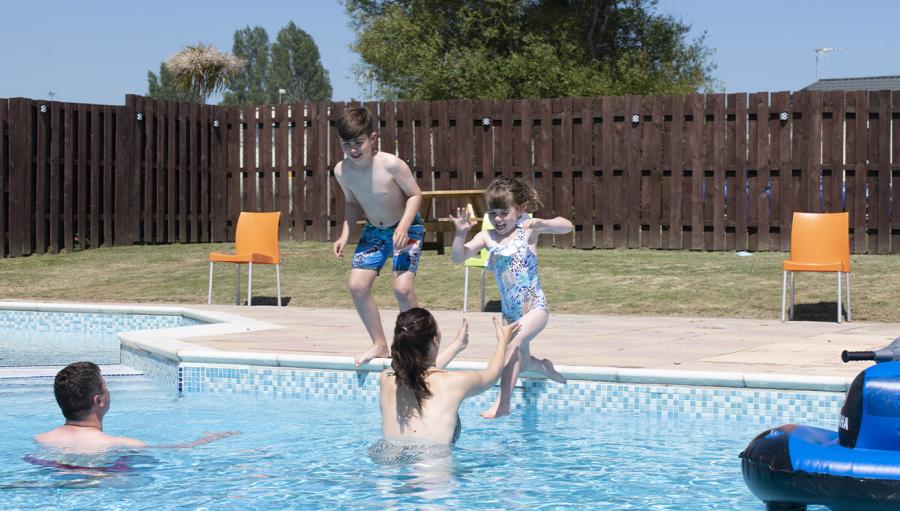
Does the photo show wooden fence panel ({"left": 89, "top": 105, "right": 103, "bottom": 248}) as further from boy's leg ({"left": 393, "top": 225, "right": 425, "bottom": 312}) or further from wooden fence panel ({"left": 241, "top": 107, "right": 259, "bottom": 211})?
boy's leg ({"left": 393, "top": 225, "right": 425, "bottom": 312})

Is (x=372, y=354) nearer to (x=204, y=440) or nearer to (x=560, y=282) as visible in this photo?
(x=204, y=440)

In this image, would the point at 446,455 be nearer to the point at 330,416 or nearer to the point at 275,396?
the point at 330,416

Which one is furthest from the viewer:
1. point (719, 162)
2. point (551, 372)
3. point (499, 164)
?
point (499, 164)

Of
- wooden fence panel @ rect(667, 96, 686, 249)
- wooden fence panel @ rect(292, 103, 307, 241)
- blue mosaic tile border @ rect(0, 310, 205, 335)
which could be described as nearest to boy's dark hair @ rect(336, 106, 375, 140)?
blue mosaic tile border @ rect(0, 310, 205, 335)

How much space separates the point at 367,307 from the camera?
6789 millimetres

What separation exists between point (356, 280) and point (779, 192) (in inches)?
370

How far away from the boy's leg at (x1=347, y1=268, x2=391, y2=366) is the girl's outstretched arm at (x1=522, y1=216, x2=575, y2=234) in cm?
111

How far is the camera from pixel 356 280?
265 inches

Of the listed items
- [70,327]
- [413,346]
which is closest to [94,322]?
[70,327]

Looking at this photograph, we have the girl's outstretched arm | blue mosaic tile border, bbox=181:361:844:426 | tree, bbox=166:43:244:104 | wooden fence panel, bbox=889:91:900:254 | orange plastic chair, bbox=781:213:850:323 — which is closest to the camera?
the girl's outstretched arm

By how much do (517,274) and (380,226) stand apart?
3.77 feet

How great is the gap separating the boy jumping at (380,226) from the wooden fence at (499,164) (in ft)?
29.5

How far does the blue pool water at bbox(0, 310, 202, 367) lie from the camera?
10211 millimetres

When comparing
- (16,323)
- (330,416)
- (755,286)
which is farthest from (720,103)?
(330,416)
